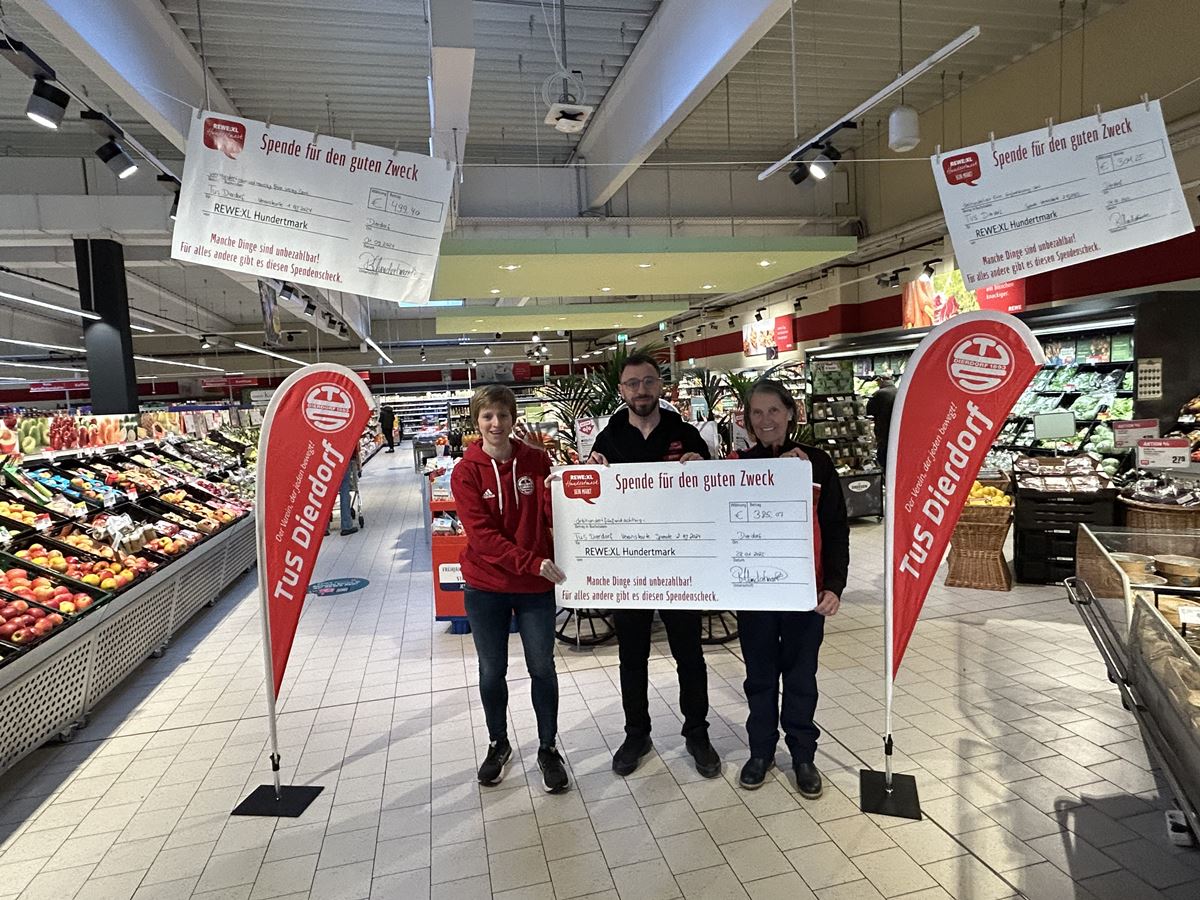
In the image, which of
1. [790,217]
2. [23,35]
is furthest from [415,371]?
[23,35]

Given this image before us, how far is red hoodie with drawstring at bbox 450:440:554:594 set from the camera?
2.84 metres

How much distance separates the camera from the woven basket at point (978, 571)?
5.48 m

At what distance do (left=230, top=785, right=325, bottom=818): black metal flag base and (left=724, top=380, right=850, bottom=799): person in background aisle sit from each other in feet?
6.19

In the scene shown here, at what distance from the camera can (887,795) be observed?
9.09 feet

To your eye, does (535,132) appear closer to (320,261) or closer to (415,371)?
(320,261)

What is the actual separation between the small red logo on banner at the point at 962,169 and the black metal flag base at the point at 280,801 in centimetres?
433

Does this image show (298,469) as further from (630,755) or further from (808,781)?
(808,781)

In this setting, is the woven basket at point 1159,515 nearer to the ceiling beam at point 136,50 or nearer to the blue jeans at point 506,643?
the blue jeans at point 506,643

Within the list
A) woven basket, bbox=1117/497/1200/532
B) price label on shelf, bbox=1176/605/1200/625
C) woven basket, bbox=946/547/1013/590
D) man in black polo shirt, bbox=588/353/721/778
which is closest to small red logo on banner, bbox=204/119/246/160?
man in black polo shirt, bbox=588/353/721/778

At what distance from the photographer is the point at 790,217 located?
1238 centimetres

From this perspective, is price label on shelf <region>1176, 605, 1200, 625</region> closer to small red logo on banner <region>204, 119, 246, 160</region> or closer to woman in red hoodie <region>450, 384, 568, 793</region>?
woman in red hoodie <region>450, 384, 568, 793</region>

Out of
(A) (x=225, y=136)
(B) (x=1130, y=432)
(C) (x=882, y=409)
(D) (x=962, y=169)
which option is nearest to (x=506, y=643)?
(A) (x=225, y=136)

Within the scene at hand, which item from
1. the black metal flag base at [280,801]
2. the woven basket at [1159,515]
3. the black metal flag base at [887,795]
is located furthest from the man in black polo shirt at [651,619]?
the woven basket at [1159,515]

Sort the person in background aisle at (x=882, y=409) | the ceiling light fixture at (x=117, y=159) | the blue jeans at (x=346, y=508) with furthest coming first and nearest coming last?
1. the blue jeans at (x=346, y=508)
2. the person in background aisle at (x=882, y=409)
3. the ceiling light fixture at (x=117, y=159)
